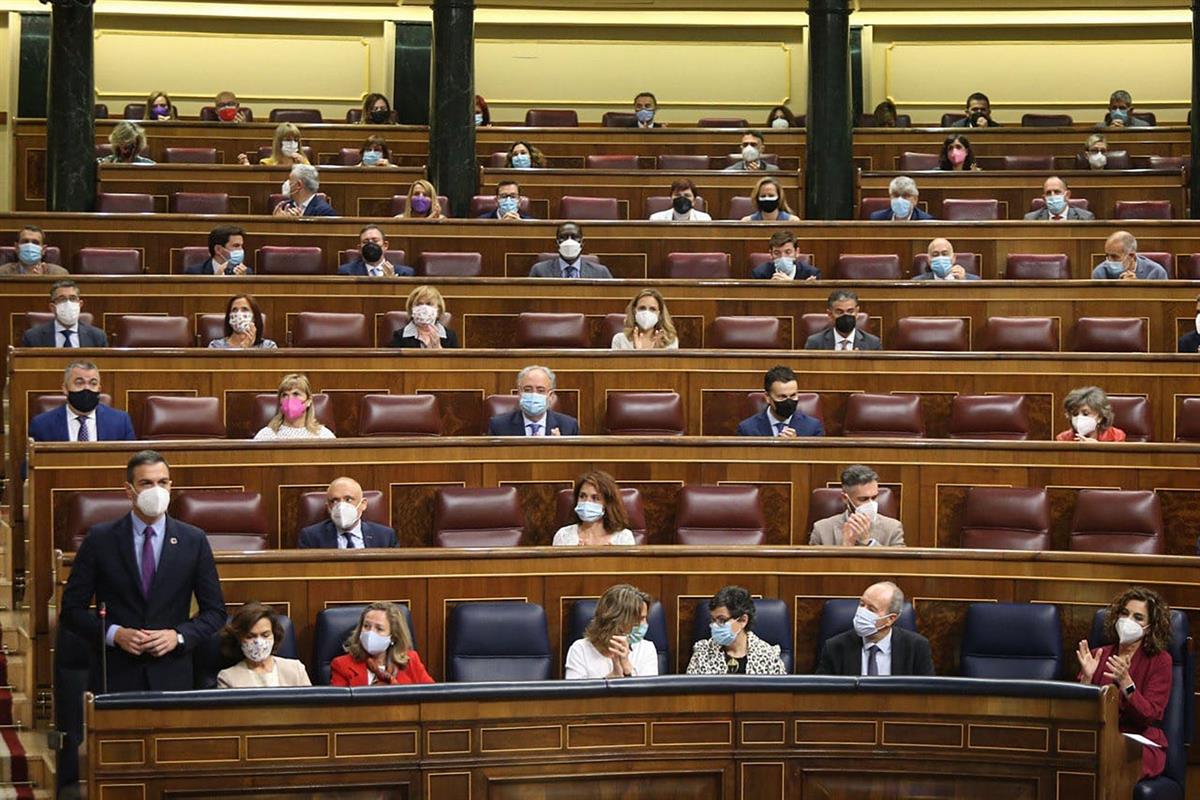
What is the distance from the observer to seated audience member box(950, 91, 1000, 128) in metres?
12.9

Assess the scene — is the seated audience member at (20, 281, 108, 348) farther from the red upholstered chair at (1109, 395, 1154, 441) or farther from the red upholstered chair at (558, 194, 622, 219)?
the red upholstered chair at (1109, 395, 1154, 441)

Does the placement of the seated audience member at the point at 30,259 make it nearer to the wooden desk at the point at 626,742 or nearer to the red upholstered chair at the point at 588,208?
the red upholstered chair at the point at 588,208

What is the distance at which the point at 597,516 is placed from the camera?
650 cm

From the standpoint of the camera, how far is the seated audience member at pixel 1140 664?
18.8 feet

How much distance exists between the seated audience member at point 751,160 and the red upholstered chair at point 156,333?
152 inches

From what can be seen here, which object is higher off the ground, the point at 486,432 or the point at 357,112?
the point at 357,112

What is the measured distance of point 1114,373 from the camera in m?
7.96

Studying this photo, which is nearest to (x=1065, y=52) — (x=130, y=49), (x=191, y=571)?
(x=130, y=49)

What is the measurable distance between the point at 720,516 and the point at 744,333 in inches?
75.0

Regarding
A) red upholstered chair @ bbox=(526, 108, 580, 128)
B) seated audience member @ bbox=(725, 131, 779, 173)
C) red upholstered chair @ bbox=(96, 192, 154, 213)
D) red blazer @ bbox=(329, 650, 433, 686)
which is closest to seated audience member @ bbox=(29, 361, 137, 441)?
red blazer @ bbox=(329, 650, 433, 686)

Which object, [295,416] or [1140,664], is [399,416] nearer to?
[295,416]

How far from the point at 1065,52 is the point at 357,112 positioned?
5335 mm

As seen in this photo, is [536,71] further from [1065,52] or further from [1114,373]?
[1114,373]

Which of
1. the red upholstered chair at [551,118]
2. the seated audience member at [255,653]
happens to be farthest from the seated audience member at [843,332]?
the red upholstered chair at [551,118]
